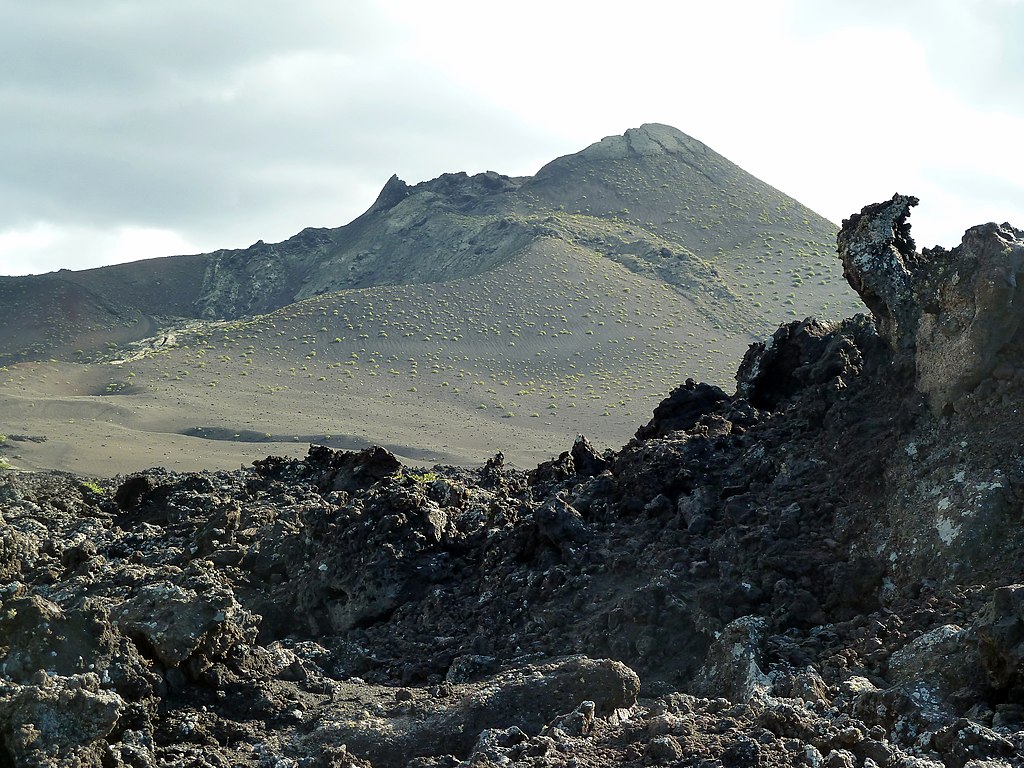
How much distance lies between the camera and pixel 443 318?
7250 centimetres

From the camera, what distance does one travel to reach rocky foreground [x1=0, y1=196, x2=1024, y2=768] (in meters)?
6.49

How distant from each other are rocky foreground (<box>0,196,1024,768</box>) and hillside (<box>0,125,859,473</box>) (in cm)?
2641

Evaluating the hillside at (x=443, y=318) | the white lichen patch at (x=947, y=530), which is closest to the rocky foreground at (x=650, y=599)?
the white lichen patch at (x=947, y=530)

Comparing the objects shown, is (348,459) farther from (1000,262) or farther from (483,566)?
(1000,262)

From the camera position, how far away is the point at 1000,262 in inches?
395

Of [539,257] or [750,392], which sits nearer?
[750,392]

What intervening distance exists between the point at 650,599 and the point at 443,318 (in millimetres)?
63187

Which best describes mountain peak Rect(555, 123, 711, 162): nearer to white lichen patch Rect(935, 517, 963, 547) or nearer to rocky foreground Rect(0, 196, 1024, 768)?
rocky foreground Rect(0, 196, 1024, 768)

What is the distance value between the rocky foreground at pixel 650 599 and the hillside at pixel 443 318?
26.4 m

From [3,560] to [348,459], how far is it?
725 centimetres

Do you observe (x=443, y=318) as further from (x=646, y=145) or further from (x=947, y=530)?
(x=947, y=530)

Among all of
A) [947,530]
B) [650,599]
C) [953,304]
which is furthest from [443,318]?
[947,530]

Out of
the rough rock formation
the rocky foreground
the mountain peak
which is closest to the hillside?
the mountain peak

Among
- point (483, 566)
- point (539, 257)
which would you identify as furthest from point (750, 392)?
point (539, 257)
